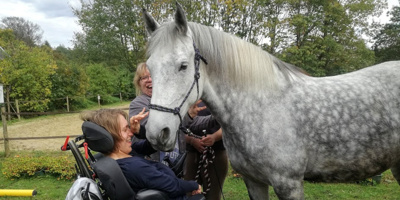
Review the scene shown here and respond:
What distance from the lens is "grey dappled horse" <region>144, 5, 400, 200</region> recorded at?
1.93 metres

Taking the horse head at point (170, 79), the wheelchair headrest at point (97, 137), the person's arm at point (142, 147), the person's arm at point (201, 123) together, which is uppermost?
the horse head at point (170, 79)

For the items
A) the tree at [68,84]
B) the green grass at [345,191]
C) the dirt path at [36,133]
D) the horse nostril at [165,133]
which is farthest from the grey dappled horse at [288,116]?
the tree at [68,84]

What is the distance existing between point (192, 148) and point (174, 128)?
1356mm

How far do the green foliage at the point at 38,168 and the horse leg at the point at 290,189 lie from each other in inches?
203

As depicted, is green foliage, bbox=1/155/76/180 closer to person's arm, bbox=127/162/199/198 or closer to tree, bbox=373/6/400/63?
person's arm, bbox=127/162/199/198

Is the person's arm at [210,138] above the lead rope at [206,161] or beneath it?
above

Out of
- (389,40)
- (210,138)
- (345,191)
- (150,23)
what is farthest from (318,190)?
(389,40)

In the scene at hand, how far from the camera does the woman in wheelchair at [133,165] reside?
1773 millimetres

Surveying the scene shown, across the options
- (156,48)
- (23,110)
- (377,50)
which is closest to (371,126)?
(156,48)

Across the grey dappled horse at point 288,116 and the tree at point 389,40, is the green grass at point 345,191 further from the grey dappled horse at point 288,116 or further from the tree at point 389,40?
the tree at point 389,40

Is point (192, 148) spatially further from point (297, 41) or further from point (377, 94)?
point (297, 41)

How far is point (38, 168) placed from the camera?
20.1 feet

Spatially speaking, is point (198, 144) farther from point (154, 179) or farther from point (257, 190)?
point (154, 179)

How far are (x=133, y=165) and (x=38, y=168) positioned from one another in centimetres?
559
